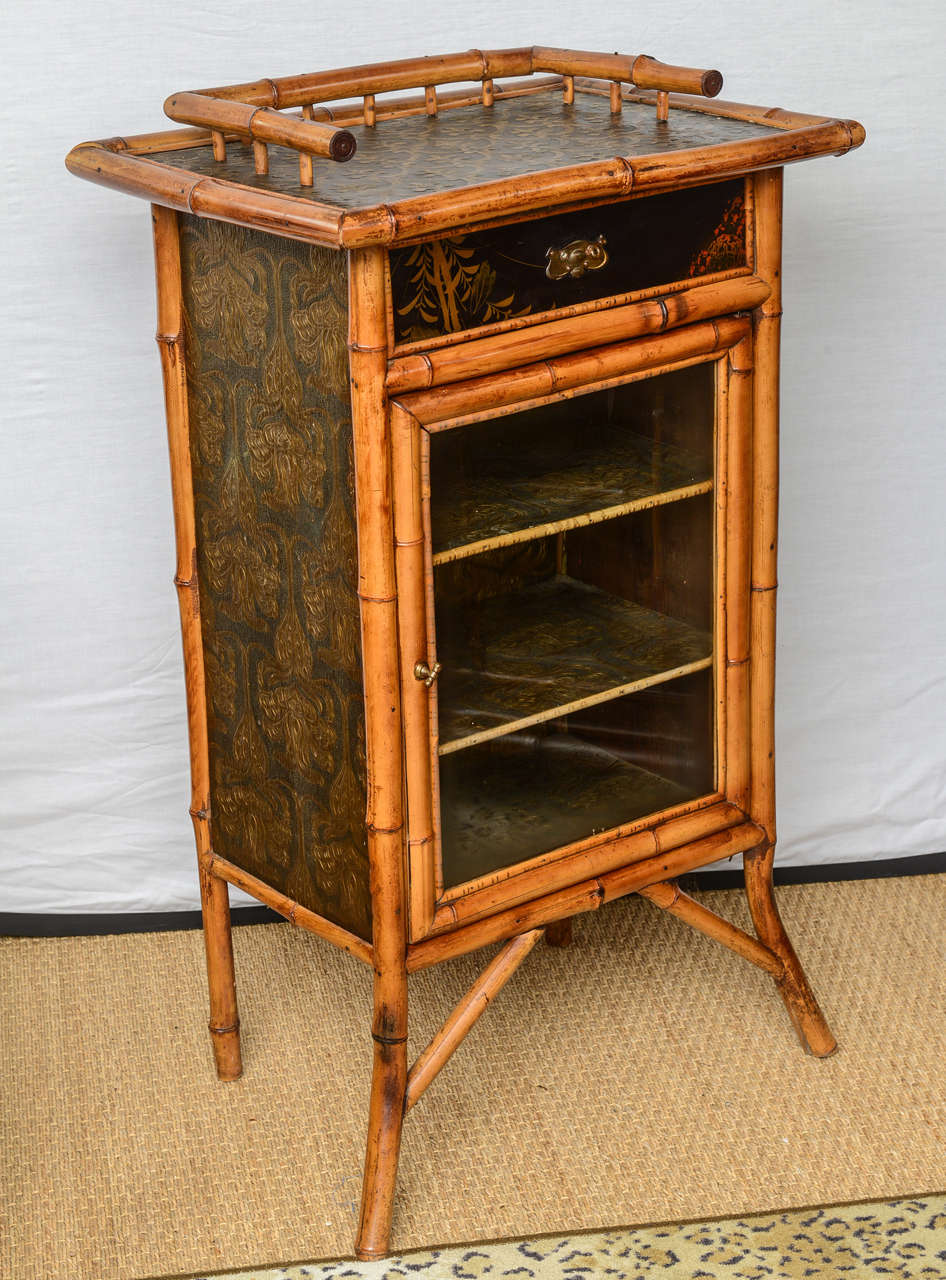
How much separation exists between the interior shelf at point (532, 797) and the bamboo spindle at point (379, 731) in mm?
78

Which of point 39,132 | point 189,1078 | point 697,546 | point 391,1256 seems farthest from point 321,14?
point 391,1256

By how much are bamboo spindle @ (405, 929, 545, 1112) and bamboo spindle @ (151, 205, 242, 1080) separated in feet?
1.02

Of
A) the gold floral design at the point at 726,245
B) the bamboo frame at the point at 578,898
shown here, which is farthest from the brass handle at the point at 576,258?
the bamboo frame at the point at 578,898

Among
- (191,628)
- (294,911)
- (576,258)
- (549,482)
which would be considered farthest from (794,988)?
(576,258)

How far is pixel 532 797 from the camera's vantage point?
1750 mm

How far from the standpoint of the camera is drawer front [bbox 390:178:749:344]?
145 cm

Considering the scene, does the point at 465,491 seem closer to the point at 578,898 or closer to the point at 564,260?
the point at 564,260

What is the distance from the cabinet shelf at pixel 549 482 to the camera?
1.57 meters

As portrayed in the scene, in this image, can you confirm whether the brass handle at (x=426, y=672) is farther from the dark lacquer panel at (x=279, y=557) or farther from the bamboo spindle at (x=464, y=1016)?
the bamboo spindle at (x=464, y=1016)

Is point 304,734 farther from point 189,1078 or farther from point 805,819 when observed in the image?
point 805,819

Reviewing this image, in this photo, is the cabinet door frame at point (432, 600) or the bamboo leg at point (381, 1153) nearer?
the cabinet door frame at point (432, 600)

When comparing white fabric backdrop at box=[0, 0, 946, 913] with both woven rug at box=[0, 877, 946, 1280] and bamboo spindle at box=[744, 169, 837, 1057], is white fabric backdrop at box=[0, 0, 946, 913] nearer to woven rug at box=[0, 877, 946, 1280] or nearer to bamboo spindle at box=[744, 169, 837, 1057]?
woven rug at box=[0, 877, 946, 1280]

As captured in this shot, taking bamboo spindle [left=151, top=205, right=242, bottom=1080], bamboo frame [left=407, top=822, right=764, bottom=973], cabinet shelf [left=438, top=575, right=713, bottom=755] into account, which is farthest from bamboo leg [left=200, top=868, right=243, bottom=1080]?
cabinet shelf [left=438, top=575, right=713, bottom=755]

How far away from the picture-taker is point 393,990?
5.39 ft
